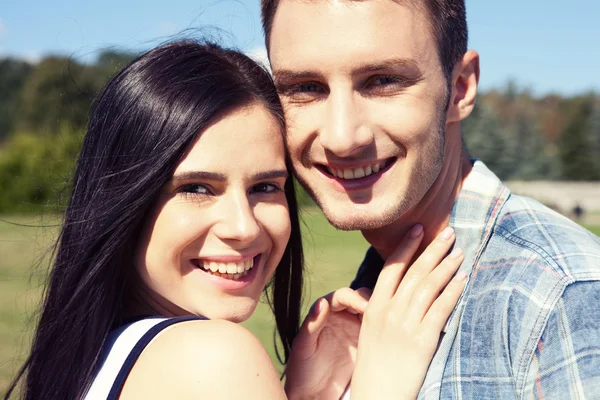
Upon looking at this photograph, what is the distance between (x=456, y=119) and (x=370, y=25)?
0.67 meters

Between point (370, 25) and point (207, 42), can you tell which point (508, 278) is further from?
point (207, 42)

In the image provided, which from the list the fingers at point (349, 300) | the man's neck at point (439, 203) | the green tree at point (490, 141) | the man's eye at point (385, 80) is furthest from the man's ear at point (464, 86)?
the green tree at point (490, 141)

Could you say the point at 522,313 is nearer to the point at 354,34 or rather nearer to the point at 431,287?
the point at 431,287

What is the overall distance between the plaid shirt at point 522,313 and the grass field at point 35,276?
1.40 metres

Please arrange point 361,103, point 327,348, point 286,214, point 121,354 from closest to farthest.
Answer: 1. point 121,354
2. point 361,103
3. point 286,214
4. point 327,348

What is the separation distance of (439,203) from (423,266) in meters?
0.39

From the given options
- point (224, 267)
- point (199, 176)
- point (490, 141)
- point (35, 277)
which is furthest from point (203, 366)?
point (490, 141)

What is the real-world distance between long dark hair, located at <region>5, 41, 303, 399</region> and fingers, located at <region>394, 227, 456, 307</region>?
2.99 feet

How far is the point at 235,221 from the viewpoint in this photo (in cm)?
267

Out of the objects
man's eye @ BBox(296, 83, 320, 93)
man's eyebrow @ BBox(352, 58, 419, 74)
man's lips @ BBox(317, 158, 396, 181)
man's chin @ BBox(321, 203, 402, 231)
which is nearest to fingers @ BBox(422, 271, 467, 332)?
man's chin @ BBox(321, 203, 402, 231)

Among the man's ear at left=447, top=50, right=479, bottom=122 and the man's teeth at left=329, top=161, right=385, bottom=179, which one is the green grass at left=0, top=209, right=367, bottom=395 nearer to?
the man's teeth at left=329, top=161, right=385, bottom=179

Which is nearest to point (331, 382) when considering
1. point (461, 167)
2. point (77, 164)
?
point (461, 167)

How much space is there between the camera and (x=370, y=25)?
2.64m

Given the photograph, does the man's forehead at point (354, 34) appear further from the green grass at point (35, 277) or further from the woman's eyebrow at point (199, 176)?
the green grass at point (35, 277)
